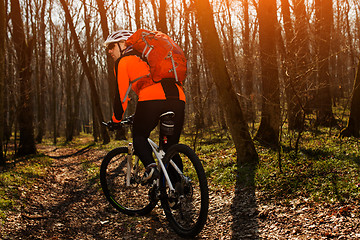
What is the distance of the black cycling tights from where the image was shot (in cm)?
340

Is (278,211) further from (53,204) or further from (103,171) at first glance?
(53,204)

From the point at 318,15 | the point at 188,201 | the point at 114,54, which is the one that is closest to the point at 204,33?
the point at 114,54

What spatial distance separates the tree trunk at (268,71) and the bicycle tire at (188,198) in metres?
4.38

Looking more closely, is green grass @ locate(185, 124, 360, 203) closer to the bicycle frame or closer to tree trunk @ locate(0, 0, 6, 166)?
the bicycle frame

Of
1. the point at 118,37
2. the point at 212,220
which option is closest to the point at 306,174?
the point at 212,220

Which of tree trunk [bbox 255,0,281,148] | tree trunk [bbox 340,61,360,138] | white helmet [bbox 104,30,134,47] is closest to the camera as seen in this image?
white helmet [bbox 104,30,134,47]

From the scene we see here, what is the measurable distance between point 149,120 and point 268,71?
5.15 meters

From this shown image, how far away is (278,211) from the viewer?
12.4ft

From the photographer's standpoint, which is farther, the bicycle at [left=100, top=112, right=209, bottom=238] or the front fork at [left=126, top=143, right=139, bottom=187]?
the front fork at [left=126, top=143, right=139, bottom=187]

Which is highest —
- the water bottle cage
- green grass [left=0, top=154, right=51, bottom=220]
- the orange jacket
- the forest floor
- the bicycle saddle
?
the orange jacket

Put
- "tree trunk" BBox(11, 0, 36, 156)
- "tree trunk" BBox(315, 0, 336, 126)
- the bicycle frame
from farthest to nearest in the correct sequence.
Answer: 1. "tree trunk" BBox(315, 0, 336, 126)
2. "tree trunk" BBox(11, 0, 36, 156)
3. the bicycle frame

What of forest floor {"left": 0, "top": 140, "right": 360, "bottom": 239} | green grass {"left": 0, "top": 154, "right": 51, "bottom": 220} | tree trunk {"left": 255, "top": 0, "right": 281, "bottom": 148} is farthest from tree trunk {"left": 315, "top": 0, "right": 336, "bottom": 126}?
green grass {"left": 0, "top": 154, "right": 51, "bottom": 220}

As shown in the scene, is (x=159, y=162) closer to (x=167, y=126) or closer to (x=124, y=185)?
(x=167, y=126)

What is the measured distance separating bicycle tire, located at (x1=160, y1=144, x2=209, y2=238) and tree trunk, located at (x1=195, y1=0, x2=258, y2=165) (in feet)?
7.88
